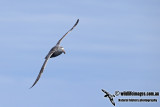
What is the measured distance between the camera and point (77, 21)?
8506 cm

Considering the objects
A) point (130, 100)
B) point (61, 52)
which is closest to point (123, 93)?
point (130, 100)

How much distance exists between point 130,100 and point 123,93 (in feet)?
4.25

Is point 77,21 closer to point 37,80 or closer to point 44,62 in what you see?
point 44,62

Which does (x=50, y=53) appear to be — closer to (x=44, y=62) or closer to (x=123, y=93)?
(x=44, y=62)

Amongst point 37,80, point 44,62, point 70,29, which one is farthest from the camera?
point 70,29

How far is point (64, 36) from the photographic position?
8012 cm

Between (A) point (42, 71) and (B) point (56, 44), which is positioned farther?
(B) point (56, 44)

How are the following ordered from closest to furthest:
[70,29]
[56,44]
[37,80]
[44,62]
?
[37,80] → [44,62] → [56,44] → [70,29]

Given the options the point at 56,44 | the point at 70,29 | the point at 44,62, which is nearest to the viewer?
the point at 44,62

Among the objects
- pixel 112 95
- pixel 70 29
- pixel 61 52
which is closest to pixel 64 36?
pixel 70 29

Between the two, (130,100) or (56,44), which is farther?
(56,44)

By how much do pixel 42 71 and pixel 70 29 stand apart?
1883 cm

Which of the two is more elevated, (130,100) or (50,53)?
(50,53)

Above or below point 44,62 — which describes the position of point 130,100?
below
